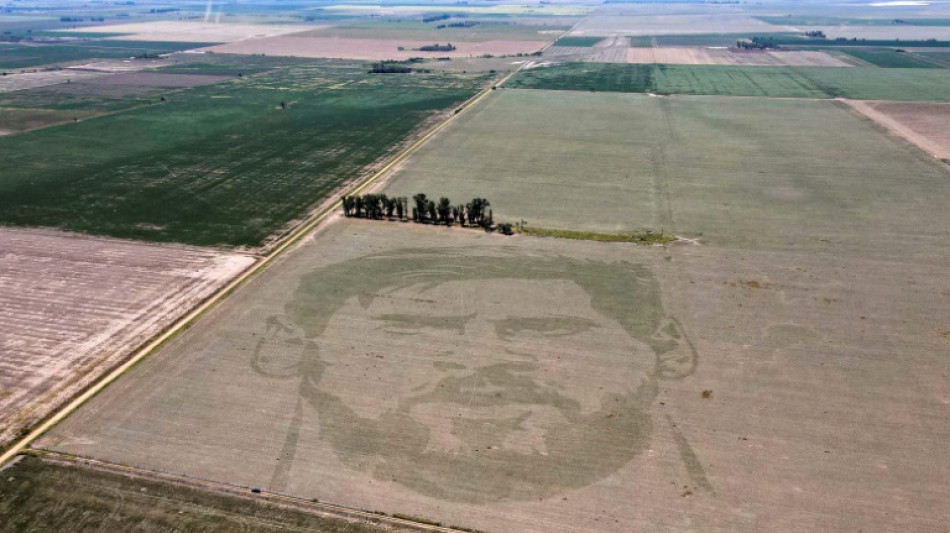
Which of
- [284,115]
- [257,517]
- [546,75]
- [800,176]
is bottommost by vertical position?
[257,517]

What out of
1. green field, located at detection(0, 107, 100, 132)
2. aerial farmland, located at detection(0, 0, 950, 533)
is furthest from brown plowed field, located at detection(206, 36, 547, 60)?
aerial farmland, located at detection(0, 0, 950, 533)

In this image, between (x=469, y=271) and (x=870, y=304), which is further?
(x=469, y=271)

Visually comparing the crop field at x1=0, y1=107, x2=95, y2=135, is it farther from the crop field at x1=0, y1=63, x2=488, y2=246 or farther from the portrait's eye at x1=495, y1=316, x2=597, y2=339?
the portrait's eye at x1=495, y1=316, x2=597, y2=339

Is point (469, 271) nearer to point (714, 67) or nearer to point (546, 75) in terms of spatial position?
point (546, 75)

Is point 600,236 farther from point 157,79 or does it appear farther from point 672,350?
point 157,79

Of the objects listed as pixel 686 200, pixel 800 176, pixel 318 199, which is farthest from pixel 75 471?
pixel 800 176

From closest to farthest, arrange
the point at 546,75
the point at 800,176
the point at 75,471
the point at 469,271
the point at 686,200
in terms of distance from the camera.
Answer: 1. the point at 75,471
2. the point at 469,271
3. the point at 686,200
4. the point at 800,176
5. the point at 546,75
